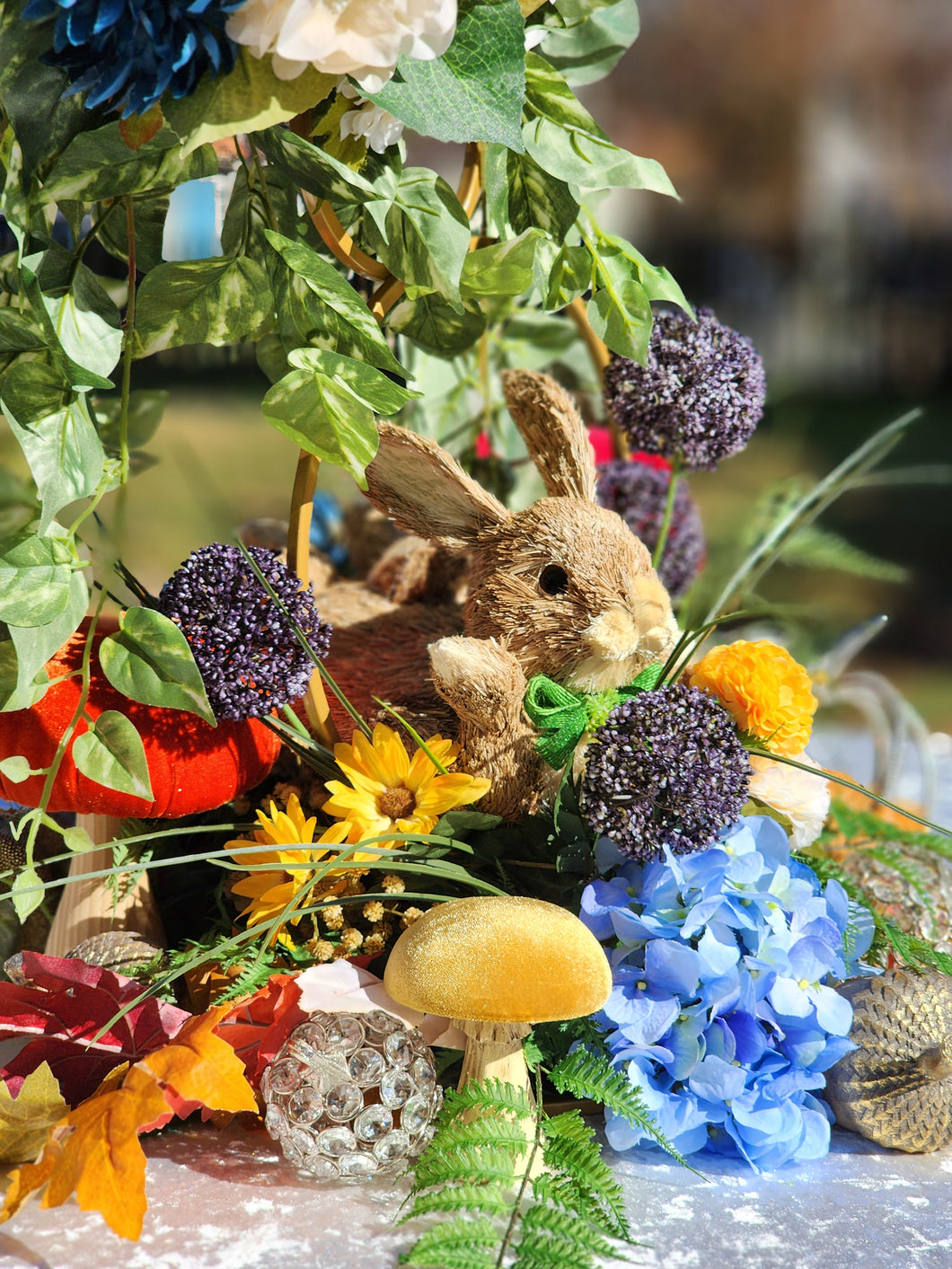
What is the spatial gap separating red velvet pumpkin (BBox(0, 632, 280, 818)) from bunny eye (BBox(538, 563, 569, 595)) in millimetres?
143

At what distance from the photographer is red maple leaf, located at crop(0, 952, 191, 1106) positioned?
39 centimetres

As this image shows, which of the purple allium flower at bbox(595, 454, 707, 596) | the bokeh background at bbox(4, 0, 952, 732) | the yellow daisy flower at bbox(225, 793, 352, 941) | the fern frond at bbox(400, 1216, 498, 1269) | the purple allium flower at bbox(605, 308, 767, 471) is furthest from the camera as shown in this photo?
the bokeh background at bbox(4, 0, 952, 732)

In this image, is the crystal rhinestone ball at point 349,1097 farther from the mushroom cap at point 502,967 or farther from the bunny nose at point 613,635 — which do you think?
the bunny nose at point 613,635

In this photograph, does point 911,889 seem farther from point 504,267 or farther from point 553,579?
point 504,267

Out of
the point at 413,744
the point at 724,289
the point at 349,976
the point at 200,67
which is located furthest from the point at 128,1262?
the point at 724,289

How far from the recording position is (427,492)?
0.48 metres

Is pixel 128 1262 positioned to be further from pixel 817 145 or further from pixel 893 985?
pixel 817 145

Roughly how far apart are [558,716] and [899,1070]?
0.19 metres

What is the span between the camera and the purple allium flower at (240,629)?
0.41 meters

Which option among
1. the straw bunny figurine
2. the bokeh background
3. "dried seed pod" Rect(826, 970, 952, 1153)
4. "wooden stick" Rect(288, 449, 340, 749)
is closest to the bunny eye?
the straw bunny figurine

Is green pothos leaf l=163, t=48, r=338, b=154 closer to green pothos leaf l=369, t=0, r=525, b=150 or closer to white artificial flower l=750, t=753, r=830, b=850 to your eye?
green pothos leaf l=369, t=0, r=525, b=150

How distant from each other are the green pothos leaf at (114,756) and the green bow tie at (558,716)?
15cm

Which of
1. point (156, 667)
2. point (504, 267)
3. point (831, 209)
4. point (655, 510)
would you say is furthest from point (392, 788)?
point (831, 209)

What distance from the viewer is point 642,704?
0.41 metres
